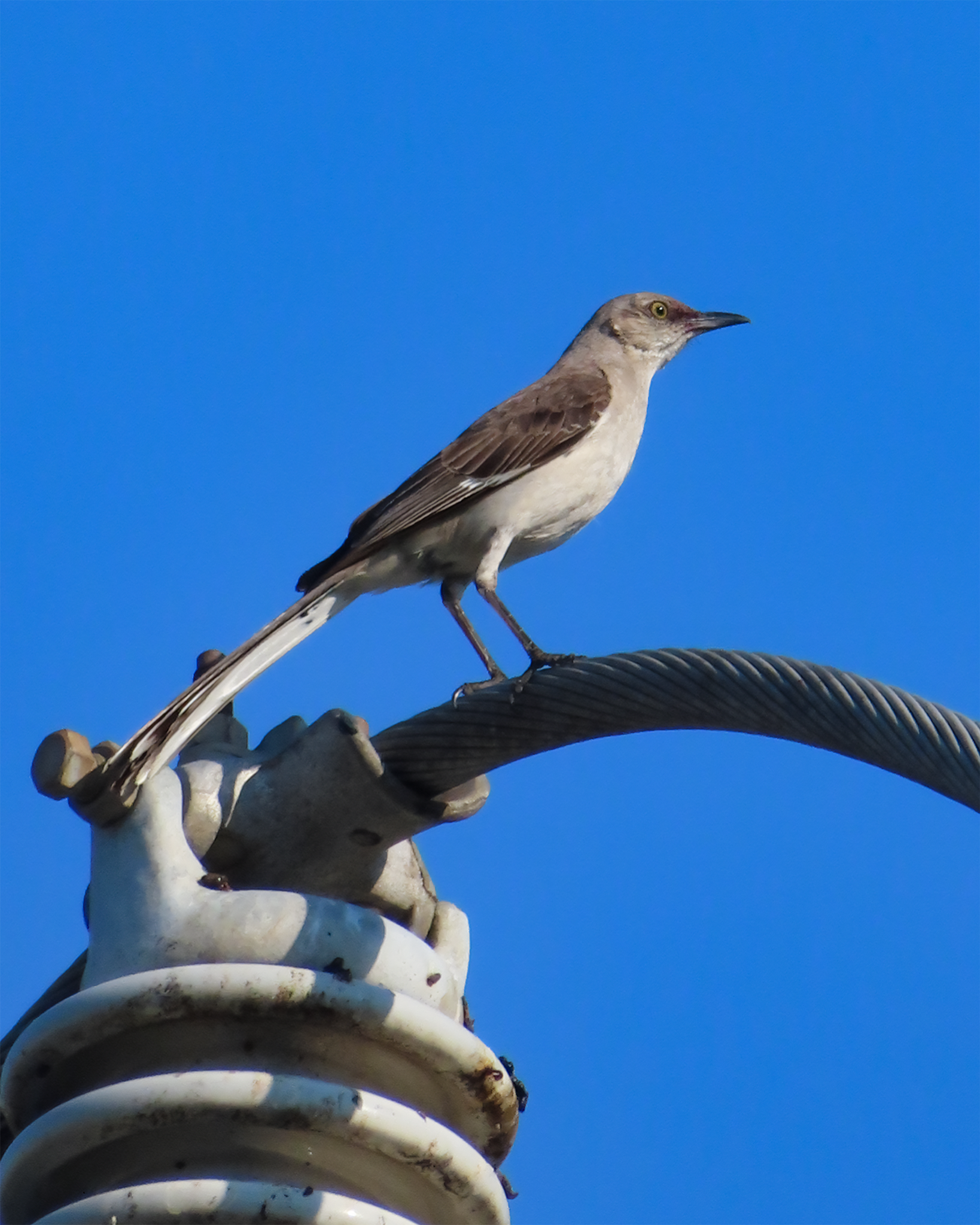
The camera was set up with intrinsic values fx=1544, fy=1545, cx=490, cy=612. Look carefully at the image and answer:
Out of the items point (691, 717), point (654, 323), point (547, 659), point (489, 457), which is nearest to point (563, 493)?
point (489, 457)

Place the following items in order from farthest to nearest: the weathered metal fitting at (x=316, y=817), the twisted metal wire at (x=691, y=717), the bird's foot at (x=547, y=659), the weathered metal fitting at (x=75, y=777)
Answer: the bird's foot at (x=547, y=659)
the weathered metal fitting at (x=316, y=817)
the weathered metal fitting at (x=75, y=777)
the twisted metal wire at (x=691, y=717)

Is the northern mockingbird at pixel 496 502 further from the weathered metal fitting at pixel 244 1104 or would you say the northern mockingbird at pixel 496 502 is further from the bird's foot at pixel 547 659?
the weathered metal fitting at pixel 244 1104

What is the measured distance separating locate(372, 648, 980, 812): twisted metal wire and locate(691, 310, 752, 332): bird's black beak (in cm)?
547

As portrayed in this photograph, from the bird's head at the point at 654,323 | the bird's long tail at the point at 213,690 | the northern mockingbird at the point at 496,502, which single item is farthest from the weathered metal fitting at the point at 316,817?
the bird's head at the point at 654,323

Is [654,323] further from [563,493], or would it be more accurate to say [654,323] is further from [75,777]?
[75,777]

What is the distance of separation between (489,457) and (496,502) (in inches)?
10.4

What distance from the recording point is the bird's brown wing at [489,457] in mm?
5809

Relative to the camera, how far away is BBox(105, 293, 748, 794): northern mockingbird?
566 cm

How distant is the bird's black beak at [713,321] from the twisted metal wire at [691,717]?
17.9 ft

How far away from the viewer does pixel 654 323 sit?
838 cm

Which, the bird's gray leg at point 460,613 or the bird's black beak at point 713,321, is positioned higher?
the bird's black beak at point 713,321

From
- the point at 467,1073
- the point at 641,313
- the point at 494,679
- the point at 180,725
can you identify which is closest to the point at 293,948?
the point at 467,1073

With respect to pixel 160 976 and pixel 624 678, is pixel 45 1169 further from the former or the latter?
pixel 624 678

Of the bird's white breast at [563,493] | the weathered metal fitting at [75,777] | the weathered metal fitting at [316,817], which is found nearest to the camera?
the weathered metal fitting at [75,777]
